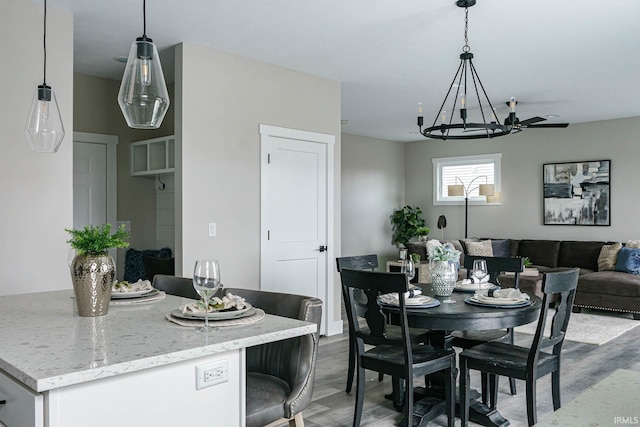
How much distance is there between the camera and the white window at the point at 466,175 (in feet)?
28.4

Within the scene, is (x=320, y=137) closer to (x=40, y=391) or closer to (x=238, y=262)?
(x=238, y=262)

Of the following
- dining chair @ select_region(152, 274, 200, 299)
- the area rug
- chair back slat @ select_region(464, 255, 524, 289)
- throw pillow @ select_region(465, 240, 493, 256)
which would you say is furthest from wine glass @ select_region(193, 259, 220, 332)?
throw pillow @ select_region(465, 240, 493, 256)

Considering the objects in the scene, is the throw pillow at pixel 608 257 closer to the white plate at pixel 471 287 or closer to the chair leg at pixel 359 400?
the white plate at pixel 471 287

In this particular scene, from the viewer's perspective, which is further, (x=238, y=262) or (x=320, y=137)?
(x=320, y=137)

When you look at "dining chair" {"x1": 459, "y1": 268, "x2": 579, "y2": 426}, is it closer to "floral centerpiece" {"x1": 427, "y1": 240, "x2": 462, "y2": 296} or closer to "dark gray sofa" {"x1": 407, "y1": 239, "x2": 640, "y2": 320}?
"floral centerpiece" {"x1": 427, "y1": 240, "x2": 462, "y2": 296}

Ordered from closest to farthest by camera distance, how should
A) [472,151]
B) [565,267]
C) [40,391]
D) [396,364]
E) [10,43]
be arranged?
[40,391], [396,364], [10,43], [565,267], [472,151]

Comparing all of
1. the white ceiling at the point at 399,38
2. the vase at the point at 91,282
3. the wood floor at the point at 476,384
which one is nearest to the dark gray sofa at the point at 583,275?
the wood floor at the point at 476,384

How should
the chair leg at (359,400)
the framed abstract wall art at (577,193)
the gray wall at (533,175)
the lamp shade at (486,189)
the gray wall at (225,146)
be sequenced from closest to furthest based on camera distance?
the chair leg at (359,400)
the gray wall at (225,146)
the gray wall at (533,175)
the framed abstract wall art at (577,193)
the lamp shade at (486,189)

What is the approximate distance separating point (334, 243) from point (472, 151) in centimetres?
447

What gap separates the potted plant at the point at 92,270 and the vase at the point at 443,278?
77.5 inches

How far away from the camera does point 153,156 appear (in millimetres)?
5145

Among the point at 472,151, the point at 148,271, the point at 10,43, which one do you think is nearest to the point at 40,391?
the point at 10,43

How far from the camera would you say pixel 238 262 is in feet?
14.7

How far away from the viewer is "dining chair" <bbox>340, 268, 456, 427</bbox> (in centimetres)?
267
